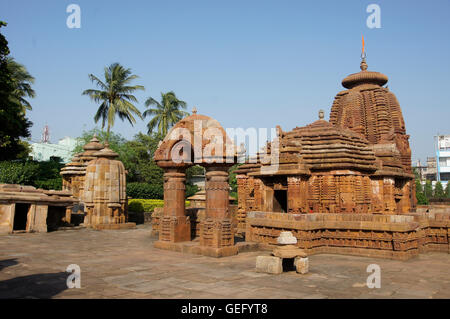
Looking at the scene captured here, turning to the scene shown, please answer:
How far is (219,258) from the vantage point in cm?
1087

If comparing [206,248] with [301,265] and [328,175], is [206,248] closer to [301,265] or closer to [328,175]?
[301,265]

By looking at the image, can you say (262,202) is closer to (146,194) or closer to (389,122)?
(389,122)

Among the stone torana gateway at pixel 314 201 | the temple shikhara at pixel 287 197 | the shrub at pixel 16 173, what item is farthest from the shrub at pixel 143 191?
the stone torana gateway at pixel 314 201

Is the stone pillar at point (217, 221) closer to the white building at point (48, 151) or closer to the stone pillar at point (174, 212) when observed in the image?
the stone pillar at point (174, 212)

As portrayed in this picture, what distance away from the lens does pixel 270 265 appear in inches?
340

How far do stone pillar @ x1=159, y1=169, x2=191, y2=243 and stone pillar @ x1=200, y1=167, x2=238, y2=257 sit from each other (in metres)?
1.48

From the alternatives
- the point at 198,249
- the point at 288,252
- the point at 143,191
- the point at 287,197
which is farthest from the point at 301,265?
the point at 143,191

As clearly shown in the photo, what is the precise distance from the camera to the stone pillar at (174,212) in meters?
12.9

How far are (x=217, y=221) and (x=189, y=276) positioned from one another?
11.4ft

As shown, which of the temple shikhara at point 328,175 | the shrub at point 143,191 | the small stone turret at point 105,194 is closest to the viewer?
the temple shikhara at point 328,175

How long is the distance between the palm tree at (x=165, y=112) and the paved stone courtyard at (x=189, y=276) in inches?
1346

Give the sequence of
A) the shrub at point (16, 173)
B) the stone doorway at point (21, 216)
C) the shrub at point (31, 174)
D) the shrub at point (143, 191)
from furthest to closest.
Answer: the shrub at point (143, 191), the shrub at point (31, 174), the shrub at point (16, 173), the stone doorway at point (21, 216)

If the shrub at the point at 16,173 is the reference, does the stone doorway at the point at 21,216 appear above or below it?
below
